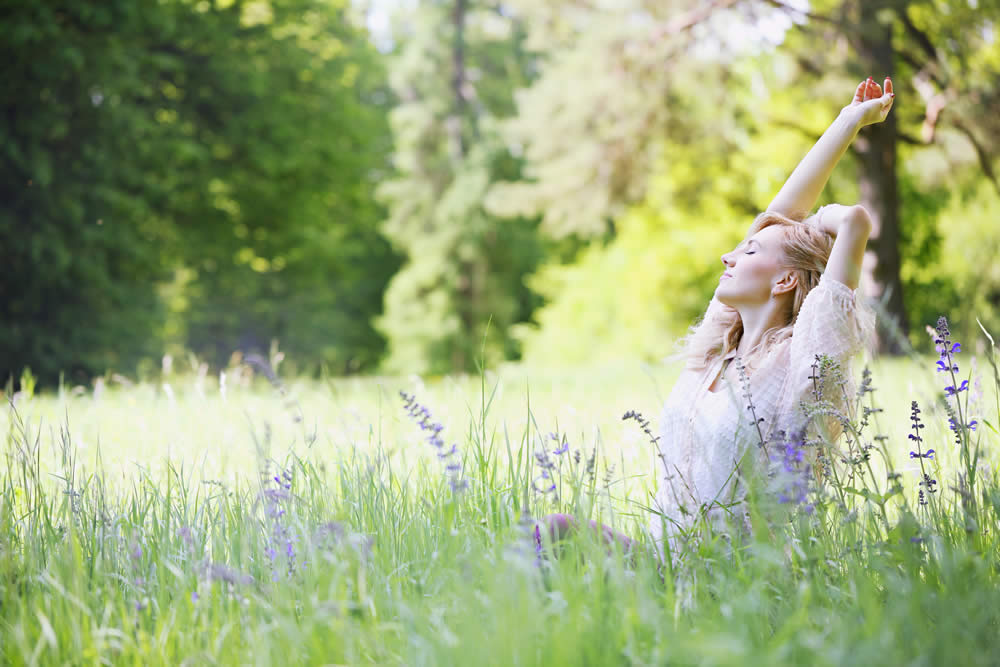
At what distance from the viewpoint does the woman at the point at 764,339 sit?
2211 millimetres

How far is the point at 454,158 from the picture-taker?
74.5ft

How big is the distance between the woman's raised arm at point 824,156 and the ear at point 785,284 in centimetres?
30

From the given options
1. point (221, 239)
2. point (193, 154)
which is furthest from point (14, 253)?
point (221, 239)

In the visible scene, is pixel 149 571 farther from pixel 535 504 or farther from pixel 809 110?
pixel 809 110

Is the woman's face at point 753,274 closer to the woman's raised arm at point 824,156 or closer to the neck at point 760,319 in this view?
the neck at point 760,319

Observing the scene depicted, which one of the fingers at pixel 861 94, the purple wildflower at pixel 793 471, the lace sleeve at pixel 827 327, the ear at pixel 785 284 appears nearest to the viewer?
the purple wildflower at pixel 793 471

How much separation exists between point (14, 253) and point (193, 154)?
312 centimetres

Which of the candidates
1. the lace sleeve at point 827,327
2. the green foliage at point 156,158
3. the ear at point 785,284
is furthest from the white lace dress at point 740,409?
the green foliage at point 156,158

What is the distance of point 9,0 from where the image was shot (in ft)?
37.2

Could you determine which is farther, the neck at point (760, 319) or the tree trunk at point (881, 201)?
the tree trunk at point (881, 201)

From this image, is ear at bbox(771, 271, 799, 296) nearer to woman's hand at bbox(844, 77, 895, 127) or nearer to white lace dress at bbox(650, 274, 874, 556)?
white lace dress at bbox(650, 274, 874, 556)

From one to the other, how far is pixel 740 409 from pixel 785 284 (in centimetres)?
54

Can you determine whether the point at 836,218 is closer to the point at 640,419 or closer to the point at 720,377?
the point at 720,377

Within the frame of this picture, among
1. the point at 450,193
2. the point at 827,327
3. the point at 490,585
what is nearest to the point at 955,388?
the point at 827,327
